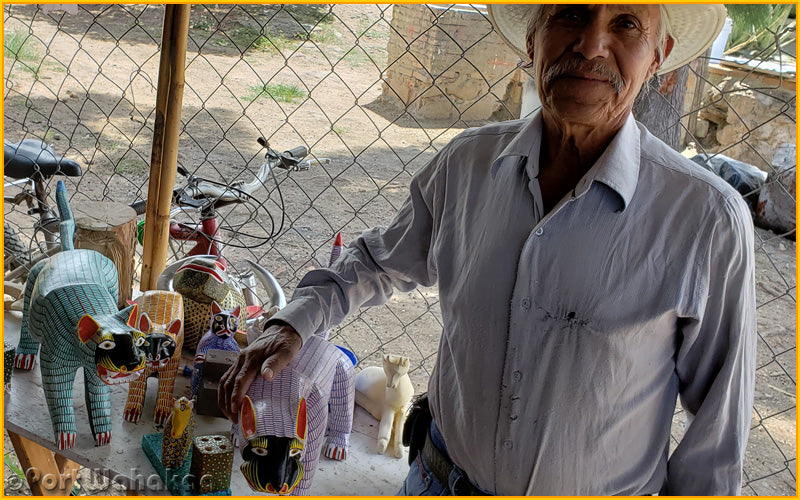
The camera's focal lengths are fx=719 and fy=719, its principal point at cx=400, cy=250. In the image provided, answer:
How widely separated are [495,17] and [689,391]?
92cm

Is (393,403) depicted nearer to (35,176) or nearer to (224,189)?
(224,189)

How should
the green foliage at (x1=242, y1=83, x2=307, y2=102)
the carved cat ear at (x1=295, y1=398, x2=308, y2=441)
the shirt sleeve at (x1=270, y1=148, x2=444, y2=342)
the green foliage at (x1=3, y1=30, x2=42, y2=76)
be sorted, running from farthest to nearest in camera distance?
the green foliage at (x1=3, y1=30, x2=42, y2=76) → the green foliage at (x1=242, y1=83, x2=307, y2=102) → the shirt sleeve at (x1=270, y1=148, x2=444, y2=342) → the carved cat ear at (x1=295, y1=398, x2=308, y2=441)

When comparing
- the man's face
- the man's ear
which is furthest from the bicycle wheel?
the man's ear

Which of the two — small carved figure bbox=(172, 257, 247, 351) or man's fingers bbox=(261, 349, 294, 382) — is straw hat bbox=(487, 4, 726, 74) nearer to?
man's fingers bbox=(261, 349, 294, 382)

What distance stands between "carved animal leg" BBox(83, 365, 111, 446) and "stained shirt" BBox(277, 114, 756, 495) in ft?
2.88

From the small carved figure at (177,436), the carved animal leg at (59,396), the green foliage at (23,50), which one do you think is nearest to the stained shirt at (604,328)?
the small carved figure at (177,436)

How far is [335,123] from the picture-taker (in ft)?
15.1

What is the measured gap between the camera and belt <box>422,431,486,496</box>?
1447 mm

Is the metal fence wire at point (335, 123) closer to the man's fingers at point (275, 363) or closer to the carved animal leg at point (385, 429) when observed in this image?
the carved animal leg at point (385, 429)

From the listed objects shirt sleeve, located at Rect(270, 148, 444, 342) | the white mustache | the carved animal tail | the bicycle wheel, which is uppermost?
the white mustache

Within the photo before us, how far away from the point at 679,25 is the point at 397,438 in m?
1.23

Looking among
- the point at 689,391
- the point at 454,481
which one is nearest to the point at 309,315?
the point at 454,481

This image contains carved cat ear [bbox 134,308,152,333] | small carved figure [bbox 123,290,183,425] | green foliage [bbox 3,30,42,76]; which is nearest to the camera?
carved cat ear [bbox 134,308,152,333]

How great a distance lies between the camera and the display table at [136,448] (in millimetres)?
1752
